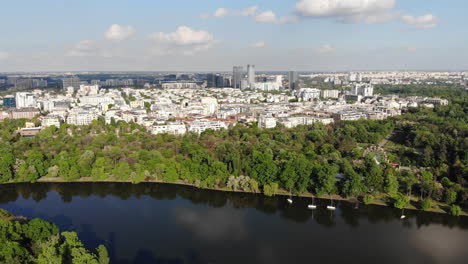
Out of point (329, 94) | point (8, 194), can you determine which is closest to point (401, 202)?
point (8, 194)

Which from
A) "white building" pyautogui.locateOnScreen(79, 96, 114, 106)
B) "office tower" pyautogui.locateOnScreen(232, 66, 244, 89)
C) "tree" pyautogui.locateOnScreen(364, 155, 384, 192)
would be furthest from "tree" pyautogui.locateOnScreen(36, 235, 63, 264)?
"office tower" pyautogui.locateOnScreen(232, 66, 244, 89)

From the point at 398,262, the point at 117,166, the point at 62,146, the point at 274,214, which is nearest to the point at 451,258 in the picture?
the point at 398,262

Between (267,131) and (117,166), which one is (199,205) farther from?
(267,131)

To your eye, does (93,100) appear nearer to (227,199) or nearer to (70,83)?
(70,83)

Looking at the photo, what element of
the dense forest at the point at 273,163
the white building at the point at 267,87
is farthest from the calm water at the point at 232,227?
the white building at the point at 267,87

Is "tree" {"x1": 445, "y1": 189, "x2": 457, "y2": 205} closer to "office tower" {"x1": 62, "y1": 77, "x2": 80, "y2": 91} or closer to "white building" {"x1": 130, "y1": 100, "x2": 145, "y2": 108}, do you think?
"white building" {"x1": 130, "y1": 100, "x2": 145, "y2": 108}

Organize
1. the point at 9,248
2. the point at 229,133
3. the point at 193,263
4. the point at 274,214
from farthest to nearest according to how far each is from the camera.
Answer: the point at 229,133, the point at 274,214, the point at 193,263, the point at 9,248
